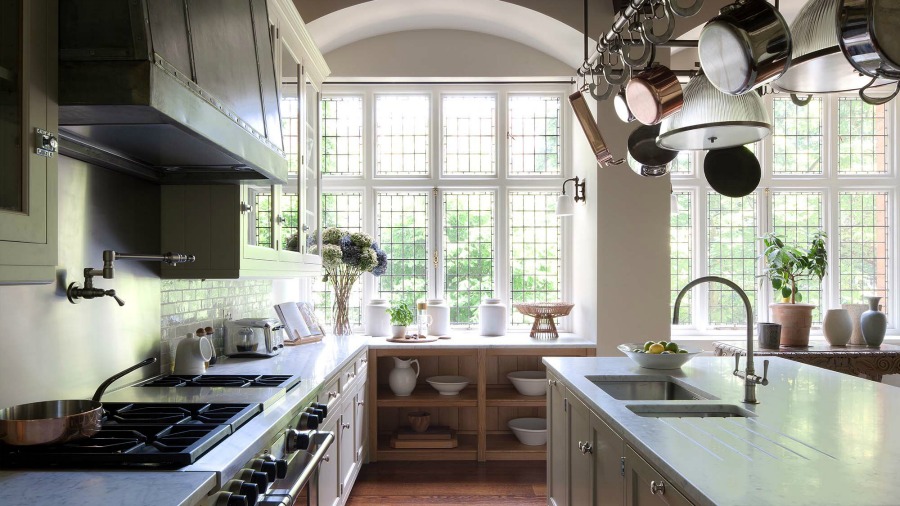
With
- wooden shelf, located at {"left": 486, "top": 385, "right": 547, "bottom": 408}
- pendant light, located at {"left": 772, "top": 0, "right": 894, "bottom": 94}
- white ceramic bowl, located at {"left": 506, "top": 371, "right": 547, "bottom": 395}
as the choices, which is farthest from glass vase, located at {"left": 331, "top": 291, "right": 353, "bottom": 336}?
pendant light, located at {"left": 772, "top": 0, "right": 894, "bottom": 94}

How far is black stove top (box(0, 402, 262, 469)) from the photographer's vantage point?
1.43 metres

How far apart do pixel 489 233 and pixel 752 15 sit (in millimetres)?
3320

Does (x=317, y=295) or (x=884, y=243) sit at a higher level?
(x=884, y=243)

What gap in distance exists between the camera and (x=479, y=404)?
168 inches

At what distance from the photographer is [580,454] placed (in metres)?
2.55

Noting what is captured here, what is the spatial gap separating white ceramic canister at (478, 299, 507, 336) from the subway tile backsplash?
5.17 feet

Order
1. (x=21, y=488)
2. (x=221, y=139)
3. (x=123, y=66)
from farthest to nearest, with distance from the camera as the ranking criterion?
(x=221, y=139)
(x=123, y=66)
(x=21, y=488)

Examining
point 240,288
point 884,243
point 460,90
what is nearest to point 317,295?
point 240,288

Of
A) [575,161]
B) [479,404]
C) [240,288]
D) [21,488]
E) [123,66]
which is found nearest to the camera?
[21,488]

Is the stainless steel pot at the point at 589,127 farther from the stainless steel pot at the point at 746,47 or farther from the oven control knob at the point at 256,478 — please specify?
the oven control knob at the point at 256,478

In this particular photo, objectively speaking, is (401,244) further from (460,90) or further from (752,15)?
(752,15)

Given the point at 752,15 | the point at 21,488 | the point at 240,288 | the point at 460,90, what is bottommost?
the point at 21,488

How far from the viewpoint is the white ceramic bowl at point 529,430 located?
14.2 feet

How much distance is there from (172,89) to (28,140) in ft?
1.18
